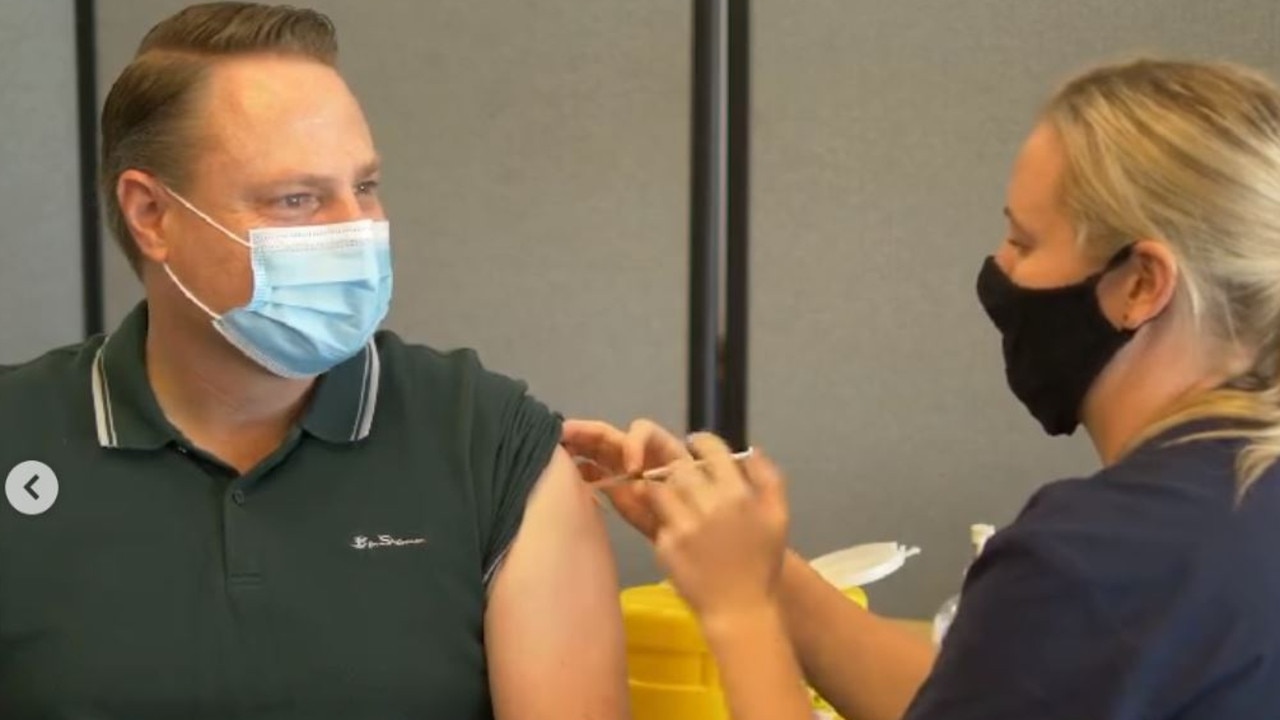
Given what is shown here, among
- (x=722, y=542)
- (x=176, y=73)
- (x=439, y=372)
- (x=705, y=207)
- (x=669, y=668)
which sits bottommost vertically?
(x=669, y=668)

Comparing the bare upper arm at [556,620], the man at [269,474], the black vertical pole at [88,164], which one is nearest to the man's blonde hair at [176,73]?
the man at [269,474]

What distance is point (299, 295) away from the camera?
1459mm

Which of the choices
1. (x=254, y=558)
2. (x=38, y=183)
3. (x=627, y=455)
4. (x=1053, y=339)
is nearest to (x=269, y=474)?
(x=254, y=558)

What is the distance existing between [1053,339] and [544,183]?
1.27 metres

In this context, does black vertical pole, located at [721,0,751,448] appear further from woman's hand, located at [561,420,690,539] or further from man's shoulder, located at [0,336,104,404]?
man's shoulder, located at [0,336,104,404]

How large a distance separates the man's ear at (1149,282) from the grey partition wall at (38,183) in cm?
181

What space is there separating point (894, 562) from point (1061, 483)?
791 mm

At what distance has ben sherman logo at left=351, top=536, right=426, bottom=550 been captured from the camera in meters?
1.43

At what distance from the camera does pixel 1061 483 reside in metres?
1.12

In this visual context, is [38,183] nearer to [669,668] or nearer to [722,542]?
[669,668]

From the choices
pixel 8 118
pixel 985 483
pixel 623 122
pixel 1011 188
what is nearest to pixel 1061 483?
pixel 1011 188

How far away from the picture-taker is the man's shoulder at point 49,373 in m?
1.50

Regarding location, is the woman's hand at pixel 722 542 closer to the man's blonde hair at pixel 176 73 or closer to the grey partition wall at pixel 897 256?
the man's blonde hair at pixel 176 73

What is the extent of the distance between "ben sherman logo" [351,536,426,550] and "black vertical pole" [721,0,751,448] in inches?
38.9
